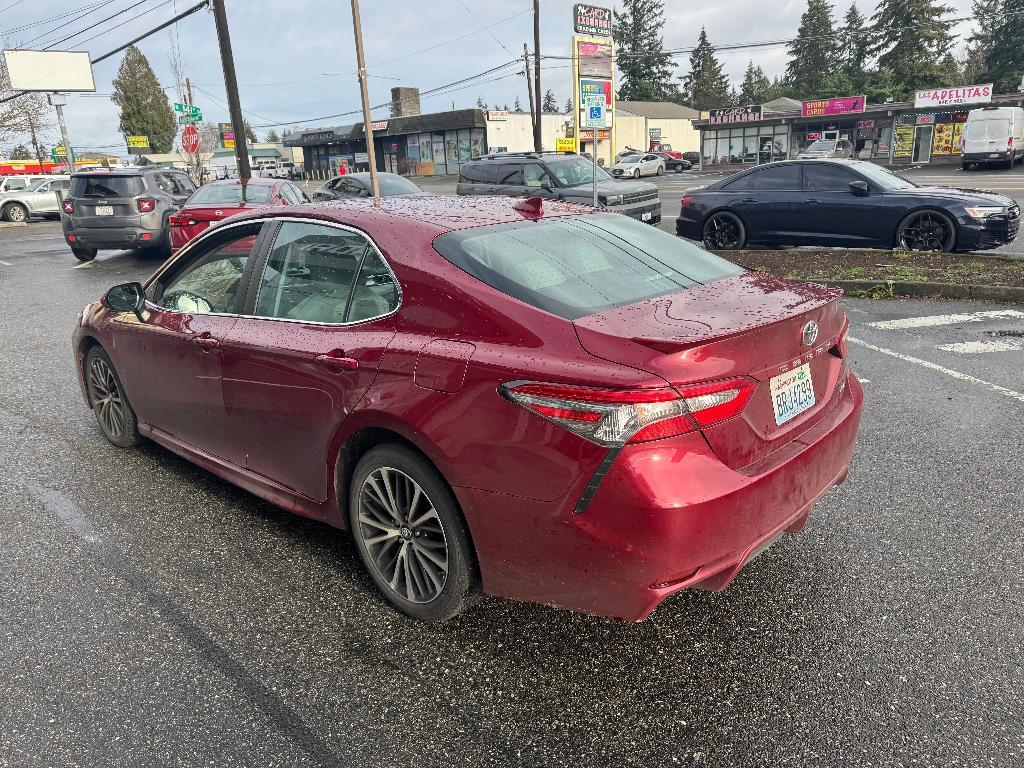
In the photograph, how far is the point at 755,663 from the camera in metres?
2.70

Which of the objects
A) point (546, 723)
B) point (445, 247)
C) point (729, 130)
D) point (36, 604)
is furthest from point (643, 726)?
point (729, 130)

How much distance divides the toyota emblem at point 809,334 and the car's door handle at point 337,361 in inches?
65.4

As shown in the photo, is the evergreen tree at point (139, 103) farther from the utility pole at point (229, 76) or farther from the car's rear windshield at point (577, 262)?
the car's rear windshield at point (577, 262)

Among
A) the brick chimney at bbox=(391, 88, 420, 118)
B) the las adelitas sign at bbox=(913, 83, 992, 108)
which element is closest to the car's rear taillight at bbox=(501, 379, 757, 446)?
the las adelitas sign at bbox=(913, 83, 992, 108)

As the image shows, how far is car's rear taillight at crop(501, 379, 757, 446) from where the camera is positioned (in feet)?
7.44

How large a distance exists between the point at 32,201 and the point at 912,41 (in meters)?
76.9

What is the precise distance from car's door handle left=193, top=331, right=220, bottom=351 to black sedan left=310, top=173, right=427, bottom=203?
13.1 m

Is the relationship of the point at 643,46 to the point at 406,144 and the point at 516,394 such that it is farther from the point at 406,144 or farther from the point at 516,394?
the point at 516,394

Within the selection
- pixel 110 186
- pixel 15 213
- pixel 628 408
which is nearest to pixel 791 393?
pixel 628 408

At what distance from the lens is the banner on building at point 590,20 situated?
17.8 meters

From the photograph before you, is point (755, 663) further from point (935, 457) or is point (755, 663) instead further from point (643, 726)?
point (935, 457)

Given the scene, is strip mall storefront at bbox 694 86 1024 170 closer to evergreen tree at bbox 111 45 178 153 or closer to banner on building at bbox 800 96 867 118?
banner on building at bbox 800 96 867 118

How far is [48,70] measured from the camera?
4025 cm

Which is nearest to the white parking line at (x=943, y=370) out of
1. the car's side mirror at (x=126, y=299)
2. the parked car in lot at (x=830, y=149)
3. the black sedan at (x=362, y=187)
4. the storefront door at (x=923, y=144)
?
the car's side mirror at (x=126, y=299)
